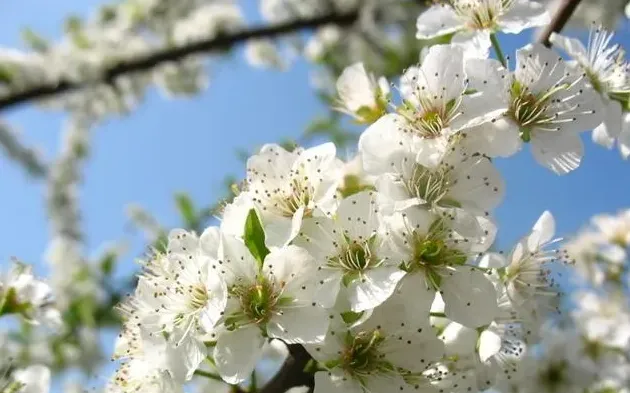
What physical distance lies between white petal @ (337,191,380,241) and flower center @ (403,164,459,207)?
6 centimetres

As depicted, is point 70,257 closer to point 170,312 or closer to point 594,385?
point 594,385

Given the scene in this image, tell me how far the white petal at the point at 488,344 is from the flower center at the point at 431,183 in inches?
10.0

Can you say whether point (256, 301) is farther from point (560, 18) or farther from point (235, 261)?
point (560, 18)

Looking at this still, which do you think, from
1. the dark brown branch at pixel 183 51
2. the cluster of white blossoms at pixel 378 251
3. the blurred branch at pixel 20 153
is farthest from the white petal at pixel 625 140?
the blurred branch at pixel 20 153

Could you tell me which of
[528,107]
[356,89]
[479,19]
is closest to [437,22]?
[479,19]

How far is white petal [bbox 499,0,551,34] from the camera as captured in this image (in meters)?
1.21

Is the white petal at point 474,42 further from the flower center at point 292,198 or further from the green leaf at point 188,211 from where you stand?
the green leaf at point 188,211

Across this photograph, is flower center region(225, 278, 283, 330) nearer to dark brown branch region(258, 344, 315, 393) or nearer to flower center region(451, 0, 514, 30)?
dark brown branch region(258, 344, 315, 393)

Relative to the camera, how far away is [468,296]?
1.00 meters

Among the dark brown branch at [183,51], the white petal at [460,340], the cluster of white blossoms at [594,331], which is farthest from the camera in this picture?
the dark brown branch at [183,51]

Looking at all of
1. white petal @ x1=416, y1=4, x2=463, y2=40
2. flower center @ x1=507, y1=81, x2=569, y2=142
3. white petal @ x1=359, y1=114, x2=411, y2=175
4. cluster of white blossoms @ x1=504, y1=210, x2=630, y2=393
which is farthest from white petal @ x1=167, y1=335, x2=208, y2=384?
cluster of white blossoms @ x1=504, y1=210, x2=630, y2=393

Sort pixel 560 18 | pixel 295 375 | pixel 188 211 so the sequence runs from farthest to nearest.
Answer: pixel 188 211 < pixel 560 18 < pixel 295 375

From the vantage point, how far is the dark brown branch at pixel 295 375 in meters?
1.03

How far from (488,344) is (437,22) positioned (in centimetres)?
61
